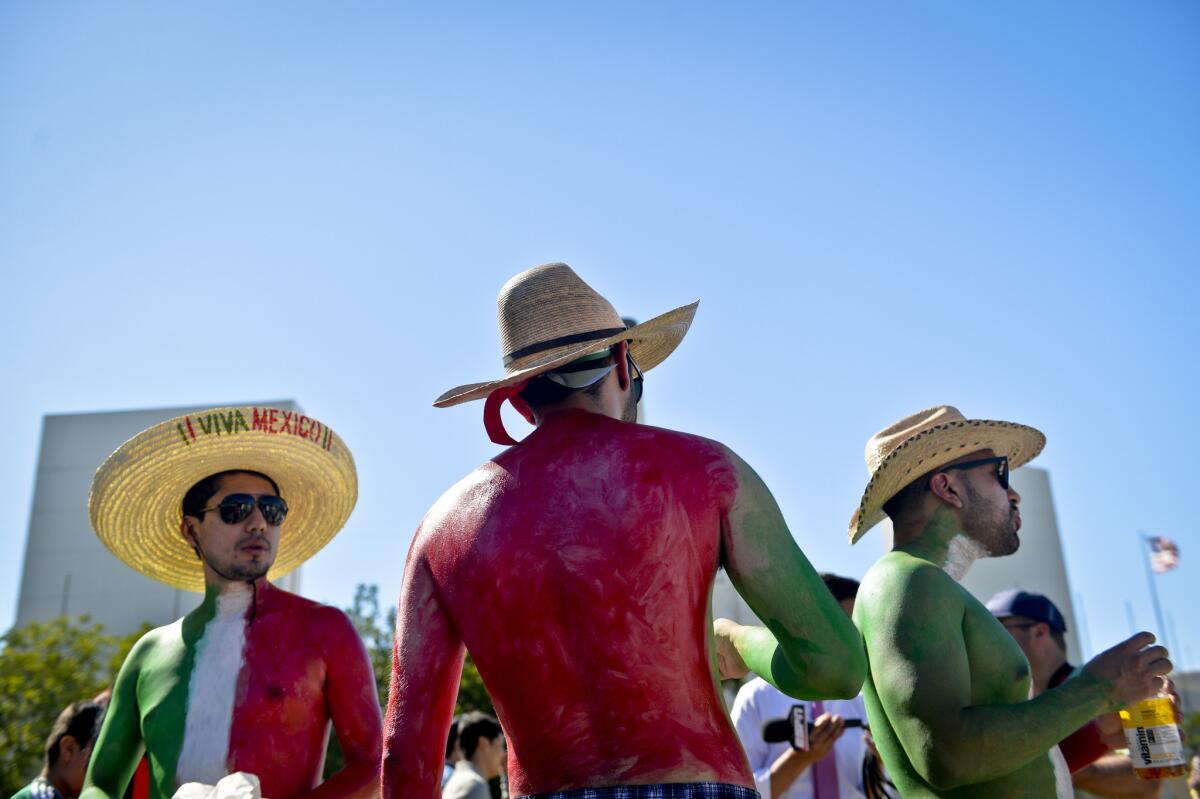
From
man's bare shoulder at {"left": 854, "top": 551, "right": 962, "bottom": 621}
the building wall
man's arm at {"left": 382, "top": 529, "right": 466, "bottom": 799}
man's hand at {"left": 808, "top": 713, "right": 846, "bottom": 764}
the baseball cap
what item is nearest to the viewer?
man's arm at {"left": 382, "top": 529, "right": 466, "bottom": 799}

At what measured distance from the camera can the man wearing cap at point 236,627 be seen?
3.60 meters

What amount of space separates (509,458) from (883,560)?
1492mm

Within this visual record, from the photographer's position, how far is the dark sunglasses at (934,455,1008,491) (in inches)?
147

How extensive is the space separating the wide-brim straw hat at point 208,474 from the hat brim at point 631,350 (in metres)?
1.64

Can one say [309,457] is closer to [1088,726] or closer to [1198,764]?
[1088,726]

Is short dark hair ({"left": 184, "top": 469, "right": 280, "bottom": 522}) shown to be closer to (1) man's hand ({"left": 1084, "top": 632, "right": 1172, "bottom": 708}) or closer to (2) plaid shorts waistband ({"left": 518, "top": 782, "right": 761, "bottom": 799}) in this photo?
(2) plaid shorts waistband ({"left": 518, "top": 782, "right": 761, "bottom": 799})

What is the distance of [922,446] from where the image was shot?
3662mm

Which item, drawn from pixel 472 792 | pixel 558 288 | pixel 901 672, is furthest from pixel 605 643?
pixel 472 792

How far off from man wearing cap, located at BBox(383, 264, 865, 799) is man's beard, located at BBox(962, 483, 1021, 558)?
56.4 inches

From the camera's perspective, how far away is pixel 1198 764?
634 centimetres

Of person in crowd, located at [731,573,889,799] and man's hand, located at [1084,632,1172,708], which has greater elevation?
man's hand, located at [1084,632,1172,708]

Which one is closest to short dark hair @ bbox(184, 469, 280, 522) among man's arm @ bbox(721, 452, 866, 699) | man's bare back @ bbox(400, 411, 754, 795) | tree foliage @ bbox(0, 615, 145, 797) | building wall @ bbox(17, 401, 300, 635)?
man's bare back @ bbox(400, 411, 754, 795)

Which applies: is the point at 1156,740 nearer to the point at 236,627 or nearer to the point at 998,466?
the point at 998,466

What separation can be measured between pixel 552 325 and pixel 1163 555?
21.0 m
